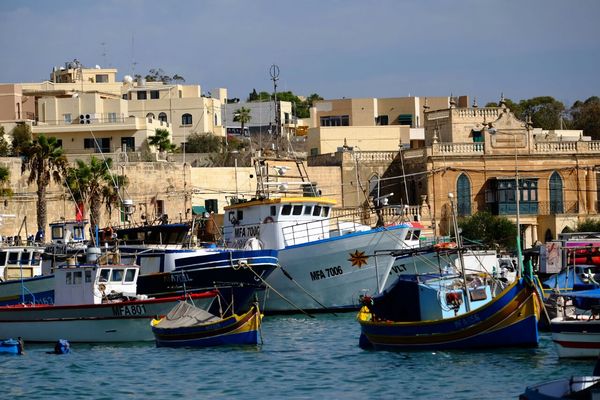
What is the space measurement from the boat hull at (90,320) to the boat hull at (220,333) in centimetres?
161

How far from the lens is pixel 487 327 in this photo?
34.9m

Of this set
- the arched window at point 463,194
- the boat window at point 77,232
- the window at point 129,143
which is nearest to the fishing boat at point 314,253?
the boat window at point 77,232

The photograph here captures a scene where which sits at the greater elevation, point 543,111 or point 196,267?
point 543,111

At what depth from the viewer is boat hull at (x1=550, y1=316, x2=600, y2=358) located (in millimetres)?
33031

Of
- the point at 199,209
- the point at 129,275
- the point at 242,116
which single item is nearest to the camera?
the point at 129,275

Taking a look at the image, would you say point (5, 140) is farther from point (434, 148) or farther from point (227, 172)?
point (434, 148)

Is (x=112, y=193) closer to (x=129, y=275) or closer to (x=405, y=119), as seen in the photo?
(x=129, y=275)

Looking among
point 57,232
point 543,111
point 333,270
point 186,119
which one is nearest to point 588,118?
point 543,111

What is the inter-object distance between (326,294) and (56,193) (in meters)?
23.0

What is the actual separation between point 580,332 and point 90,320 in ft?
47.2

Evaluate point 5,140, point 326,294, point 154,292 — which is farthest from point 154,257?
point 5,140

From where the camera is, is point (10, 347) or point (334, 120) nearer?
point (10, 347)

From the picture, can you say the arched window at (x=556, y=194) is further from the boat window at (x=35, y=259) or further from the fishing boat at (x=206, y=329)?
the fishing boat at (x=206, y=329)

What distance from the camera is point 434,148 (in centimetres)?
6806
